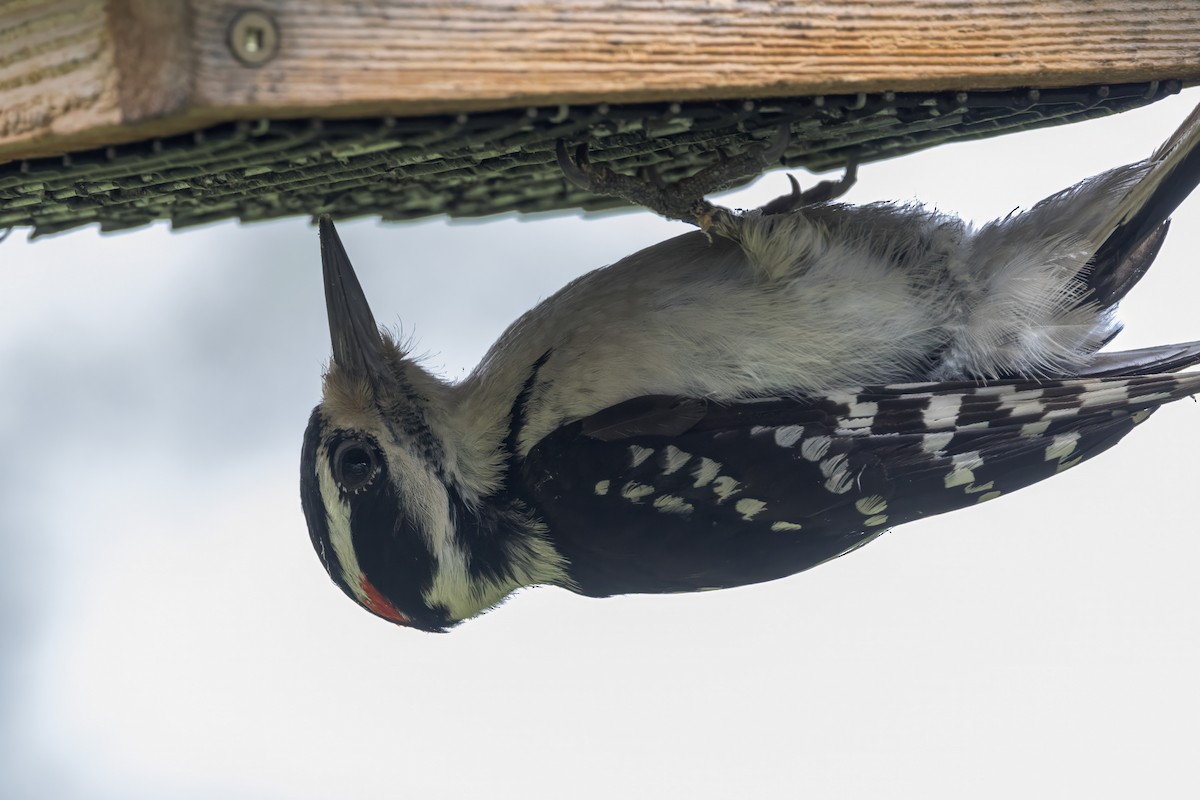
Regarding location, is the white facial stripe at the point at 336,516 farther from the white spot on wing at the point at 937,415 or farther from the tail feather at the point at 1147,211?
the tail feather at the point at 1147,211

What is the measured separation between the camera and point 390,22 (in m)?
1.22

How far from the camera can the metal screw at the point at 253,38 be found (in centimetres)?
113

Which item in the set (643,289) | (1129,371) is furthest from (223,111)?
(1129,371)

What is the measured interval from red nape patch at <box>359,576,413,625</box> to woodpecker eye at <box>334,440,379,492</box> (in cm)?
15

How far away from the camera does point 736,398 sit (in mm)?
1832

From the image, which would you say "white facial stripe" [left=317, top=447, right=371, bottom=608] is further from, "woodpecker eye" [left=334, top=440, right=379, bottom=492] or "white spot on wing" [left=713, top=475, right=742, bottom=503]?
"white spot on wing" [left=713, top=475, right=742, bottom=503]

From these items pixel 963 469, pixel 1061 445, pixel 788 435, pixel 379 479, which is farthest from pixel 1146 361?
pixel 379 479

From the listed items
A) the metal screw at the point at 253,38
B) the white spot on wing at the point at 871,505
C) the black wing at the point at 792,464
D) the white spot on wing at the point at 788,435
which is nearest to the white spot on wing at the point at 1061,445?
the black wing at the point at 792,464

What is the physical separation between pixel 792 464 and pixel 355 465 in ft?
2.16

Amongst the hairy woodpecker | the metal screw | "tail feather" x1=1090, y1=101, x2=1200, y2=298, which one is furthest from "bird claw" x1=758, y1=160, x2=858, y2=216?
the metal screw

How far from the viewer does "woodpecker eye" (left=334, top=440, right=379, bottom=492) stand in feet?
6.34

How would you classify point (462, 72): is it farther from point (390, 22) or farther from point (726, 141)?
point (726, 141)

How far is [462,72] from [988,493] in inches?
42.2

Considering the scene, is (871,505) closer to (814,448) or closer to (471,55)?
(814,448)
